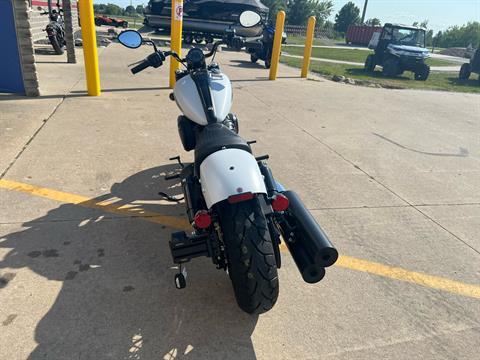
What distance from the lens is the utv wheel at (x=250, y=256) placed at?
7.14 feet

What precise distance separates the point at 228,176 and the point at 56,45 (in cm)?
1179

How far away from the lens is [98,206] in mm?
3709

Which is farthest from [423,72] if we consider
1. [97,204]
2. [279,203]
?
[279,203]

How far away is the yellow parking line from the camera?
3.01m

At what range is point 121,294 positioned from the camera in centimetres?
262

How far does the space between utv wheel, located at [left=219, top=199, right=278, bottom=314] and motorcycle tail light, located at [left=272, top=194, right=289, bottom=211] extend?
0.49 ft

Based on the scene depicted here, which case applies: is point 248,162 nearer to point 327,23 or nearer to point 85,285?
point 85,285

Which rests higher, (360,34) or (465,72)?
(360,34)

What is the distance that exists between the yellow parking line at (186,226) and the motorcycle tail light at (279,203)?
1061 mm

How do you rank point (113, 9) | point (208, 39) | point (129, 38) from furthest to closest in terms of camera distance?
point (113, 9), point (208, 39), point (129, 38)

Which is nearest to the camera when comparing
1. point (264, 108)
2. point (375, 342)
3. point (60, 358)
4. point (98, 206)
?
point (60, 358)

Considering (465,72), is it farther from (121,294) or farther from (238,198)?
(121,294)

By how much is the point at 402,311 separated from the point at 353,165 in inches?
114

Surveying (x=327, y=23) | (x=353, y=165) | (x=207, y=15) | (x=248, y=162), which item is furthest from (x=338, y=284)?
(x=327, y=23)
